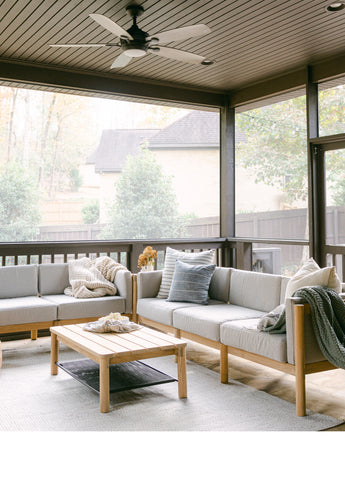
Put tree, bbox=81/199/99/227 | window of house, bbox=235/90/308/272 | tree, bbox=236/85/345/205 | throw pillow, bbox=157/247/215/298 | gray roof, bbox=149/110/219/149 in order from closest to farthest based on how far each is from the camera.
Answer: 1. throw pillow, bbox=157/247/215/298
2. tree, bbox=236/85/345/205
3. window of house, bbox=235/90/308/272
4. tree, bbox=81/199/99/227
5. gray roof, bbox=149/110/219/149

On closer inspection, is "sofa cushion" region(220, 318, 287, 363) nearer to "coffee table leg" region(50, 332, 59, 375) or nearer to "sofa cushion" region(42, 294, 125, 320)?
"coffee table leg" region(50, 332, 59, 375)

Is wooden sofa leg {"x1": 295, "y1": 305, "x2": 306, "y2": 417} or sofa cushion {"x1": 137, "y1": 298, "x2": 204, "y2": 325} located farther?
sofa cushion {"x1": 137, "y1": 298, "x2": 204, "y2": 325}

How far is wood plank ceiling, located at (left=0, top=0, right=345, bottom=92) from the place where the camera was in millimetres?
3705

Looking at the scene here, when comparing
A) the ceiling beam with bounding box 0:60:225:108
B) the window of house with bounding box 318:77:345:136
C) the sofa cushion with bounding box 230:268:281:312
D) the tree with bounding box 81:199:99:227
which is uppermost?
the ceiling beam with bounding box 0:60:225:108

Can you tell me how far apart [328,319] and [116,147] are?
32.3 ft

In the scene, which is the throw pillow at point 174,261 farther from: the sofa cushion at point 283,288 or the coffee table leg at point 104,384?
the coffee table leg at point 104,384

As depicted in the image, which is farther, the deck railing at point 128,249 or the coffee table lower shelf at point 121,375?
the deck railing at point 128,249

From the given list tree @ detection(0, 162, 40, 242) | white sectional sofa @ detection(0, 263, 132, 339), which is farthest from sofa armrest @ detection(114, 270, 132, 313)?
tree @ detection(0, 162, 40, 242)

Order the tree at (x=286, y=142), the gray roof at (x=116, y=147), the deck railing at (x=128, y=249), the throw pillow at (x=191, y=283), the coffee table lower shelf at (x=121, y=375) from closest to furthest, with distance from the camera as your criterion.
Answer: the coffee table lower shelf at (x=121, y=375) → the throw pillow at (x=191, y=283) → the tree at (x=286, y=142) → the deck railing at (x=128, y=249) → the gray roof at (x=116, y=147)

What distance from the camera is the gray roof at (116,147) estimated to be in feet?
38.8

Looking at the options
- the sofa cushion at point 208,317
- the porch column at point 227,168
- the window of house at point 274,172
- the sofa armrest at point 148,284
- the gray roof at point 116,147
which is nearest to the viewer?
the sofa cushion at point 208,317

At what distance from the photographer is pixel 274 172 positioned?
564 centimetres

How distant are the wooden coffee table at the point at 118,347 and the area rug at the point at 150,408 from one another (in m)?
0.17

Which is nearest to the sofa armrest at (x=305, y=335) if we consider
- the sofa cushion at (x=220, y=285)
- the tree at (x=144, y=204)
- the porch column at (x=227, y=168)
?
the sofa cushion at (x=220, y=285)
